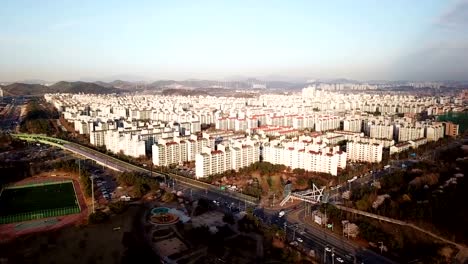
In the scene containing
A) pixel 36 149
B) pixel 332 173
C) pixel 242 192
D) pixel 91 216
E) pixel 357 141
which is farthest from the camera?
pixel 36 149

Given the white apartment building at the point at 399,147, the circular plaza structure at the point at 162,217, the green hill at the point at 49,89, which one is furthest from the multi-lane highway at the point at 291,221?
the green hill at the point at 49,89

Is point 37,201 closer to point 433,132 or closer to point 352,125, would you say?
point 352,125

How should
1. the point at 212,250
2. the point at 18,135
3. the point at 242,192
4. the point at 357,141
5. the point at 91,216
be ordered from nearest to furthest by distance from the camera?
the point at 212,250, the point at 91,216, the point at 242,192, the point at 357,141, the point at 18,135

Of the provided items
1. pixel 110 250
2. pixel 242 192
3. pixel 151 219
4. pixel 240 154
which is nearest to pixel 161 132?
pixel 240 154

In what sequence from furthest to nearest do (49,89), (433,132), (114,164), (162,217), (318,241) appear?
1. (49,89)
2. (433,132)
3. (114,164)
4. (162,217)
5. (318,241)

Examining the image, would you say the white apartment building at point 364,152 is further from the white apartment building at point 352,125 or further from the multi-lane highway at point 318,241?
the white apartment building at point 352,125

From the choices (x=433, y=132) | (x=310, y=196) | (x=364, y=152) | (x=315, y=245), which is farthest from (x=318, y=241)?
(x=433, y=132)

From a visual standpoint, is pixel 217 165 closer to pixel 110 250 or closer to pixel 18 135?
pixel 110 250
